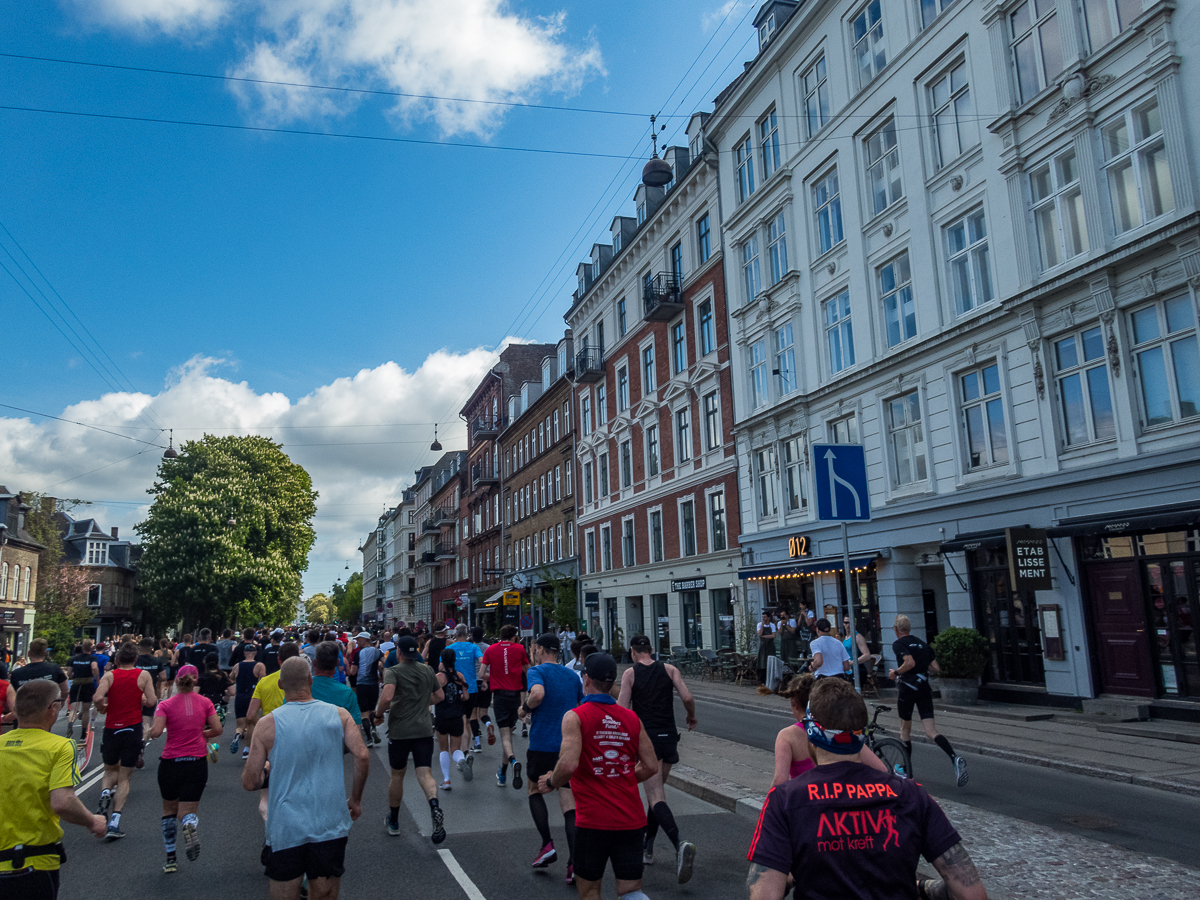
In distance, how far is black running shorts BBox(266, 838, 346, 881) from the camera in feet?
14.6

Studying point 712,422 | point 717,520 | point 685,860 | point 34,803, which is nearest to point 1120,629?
point 685,860

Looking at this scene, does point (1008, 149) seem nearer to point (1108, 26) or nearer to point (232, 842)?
point (1108, 26)

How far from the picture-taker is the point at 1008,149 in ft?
55.4

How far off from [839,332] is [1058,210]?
7247mm

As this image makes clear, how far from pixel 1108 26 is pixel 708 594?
1930 cm

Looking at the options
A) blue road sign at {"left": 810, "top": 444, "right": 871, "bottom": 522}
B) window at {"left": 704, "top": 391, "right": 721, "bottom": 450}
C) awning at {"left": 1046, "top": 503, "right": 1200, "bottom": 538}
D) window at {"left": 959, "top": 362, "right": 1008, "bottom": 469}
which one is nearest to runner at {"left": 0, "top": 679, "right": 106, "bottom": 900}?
blue road sign at {"left": 810, "top": 444, "right": 871, "bottom": 522}

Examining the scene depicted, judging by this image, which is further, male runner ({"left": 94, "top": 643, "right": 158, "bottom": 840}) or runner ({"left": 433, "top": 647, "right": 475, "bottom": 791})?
runner ({"left": 433, "top": 647, "right": 475, "bottom": 791})

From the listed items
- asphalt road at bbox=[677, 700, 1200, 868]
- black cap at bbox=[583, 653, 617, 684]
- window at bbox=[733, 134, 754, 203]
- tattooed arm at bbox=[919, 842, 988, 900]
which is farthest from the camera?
window at bbox=[733, 134, 754, 203]

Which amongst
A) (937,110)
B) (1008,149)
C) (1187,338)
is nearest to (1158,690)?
(1187,338)

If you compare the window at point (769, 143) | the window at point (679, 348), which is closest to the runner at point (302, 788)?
the window at point (769, 143)

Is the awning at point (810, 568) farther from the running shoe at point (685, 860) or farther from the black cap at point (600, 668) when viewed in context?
the black cap at point (600, 668)

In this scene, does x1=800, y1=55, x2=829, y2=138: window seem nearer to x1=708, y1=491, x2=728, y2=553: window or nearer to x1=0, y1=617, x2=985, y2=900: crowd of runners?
x1=708, y1=491, x2=728, y2=553: window

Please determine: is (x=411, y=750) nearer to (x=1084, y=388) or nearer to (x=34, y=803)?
(x=34, y=803)

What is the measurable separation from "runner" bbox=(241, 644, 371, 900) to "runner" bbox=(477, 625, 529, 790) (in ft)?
19.8
